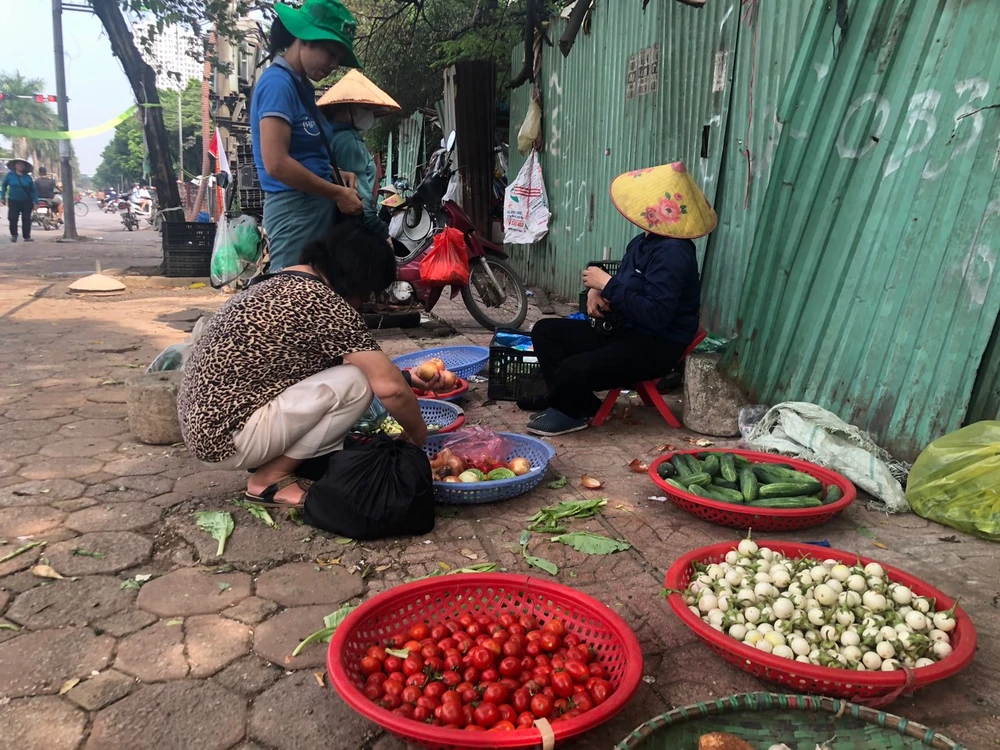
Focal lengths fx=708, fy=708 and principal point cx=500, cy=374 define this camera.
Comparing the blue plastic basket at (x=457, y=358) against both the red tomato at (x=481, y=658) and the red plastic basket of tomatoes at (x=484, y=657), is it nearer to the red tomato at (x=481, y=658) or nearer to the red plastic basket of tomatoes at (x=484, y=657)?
the red plastic basket of tomatoes at (x=484, y=657)

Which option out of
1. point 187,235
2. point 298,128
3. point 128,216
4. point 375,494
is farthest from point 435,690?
point 128,216

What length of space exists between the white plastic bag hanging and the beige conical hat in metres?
3.39

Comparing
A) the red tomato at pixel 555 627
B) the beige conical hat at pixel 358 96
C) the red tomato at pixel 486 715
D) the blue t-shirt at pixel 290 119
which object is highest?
the beige conical hat at pixel 358 96

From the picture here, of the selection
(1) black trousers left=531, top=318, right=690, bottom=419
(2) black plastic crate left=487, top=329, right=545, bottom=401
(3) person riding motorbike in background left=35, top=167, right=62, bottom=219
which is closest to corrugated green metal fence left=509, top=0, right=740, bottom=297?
(1) black trousers left=531, top=318, right=690, bottom=419

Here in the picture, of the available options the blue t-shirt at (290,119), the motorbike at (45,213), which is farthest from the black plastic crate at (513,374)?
the motorbike at (45,213)

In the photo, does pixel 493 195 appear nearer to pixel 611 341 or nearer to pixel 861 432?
pixel 611 341

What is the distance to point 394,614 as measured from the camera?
85.5 inches

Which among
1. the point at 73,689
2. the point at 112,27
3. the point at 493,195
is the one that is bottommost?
the point at 73,689

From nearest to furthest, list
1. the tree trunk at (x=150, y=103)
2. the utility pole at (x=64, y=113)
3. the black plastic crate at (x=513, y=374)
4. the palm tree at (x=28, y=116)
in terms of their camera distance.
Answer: the black plastic crate at (x=513, y=374), the tree trunk at (x=150, y=103), the utility pole at (x=64, y=113), the palm tree at (x=28, y=116)

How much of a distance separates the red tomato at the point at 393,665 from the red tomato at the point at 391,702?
0.42 feet

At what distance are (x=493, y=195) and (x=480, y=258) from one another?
3745 millimetres

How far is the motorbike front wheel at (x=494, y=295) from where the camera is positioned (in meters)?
7.12

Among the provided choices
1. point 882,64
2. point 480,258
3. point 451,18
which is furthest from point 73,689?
point 451,18

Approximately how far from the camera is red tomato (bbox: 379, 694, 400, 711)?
1.78m
